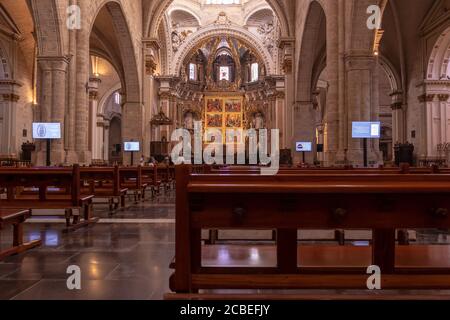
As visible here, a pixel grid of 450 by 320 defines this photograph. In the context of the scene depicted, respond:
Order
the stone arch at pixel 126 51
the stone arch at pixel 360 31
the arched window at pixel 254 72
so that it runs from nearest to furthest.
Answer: the stone arch at pixel 360 31
the stone arch at pixel 126 51
the arched window at pixel 254 72

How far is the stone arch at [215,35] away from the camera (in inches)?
1303

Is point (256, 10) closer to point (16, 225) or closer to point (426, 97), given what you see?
point (426, 97)

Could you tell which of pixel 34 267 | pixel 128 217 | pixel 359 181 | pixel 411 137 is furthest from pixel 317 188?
pixel 411 137

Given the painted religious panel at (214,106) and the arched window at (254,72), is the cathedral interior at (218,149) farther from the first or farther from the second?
the painted religious panel at (214,106)

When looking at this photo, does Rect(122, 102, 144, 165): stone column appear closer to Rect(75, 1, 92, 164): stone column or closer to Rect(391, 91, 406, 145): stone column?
Rect(75, 1, 92, 164): stone column

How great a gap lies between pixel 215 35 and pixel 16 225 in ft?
102

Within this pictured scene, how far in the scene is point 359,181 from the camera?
2164 mm

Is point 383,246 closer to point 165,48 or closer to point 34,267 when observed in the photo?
point 34,267

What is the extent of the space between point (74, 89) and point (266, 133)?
2375 cm

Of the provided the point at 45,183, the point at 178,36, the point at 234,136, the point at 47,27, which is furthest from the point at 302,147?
the point at 234,136

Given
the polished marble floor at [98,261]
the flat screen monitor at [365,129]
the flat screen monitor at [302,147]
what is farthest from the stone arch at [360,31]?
the flat screen monitor at [302,147]

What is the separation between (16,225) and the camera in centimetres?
460

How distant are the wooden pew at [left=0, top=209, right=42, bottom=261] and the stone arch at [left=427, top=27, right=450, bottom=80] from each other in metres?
19.8

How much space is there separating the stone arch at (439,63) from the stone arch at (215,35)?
14706 millimetres
